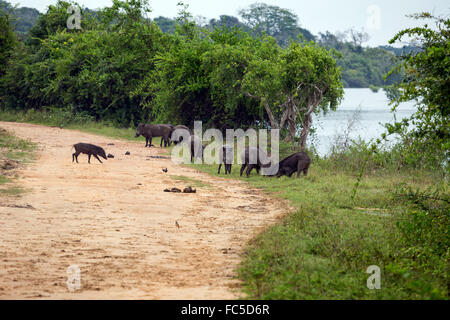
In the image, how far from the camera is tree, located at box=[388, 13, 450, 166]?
23.2 feet

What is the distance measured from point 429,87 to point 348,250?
2.43 metres

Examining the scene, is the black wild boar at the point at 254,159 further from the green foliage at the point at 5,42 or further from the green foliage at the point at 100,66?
the green foliage at the point at 5,42

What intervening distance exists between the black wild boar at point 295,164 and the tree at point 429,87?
6119 mm

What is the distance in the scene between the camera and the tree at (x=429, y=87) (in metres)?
7.06

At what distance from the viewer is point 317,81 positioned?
703 inches

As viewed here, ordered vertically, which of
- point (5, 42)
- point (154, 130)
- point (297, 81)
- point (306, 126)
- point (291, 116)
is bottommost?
point (154, 130)

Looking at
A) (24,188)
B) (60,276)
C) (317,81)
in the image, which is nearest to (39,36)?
(317,81)

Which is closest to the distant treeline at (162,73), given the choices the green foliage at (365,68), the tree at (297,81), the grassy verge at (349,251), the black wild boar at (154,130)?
the tree at (297,81)

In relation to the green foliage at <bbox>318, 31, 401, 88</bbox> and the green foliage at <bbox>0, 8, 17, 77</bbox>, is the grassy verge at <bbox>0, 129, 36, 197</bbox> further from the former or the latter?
the green foliage at <bbox>318, 31, 401, 88</bbox>

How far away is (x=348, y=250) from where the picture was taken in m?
6.85

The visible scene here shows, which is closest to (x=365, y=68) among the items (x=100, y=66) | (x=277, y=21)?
(x=277, y=21)

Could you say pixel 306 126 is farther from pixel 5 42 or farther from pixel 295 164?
A: pixel 5 42

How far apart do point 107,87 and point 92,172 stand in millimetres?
14927
